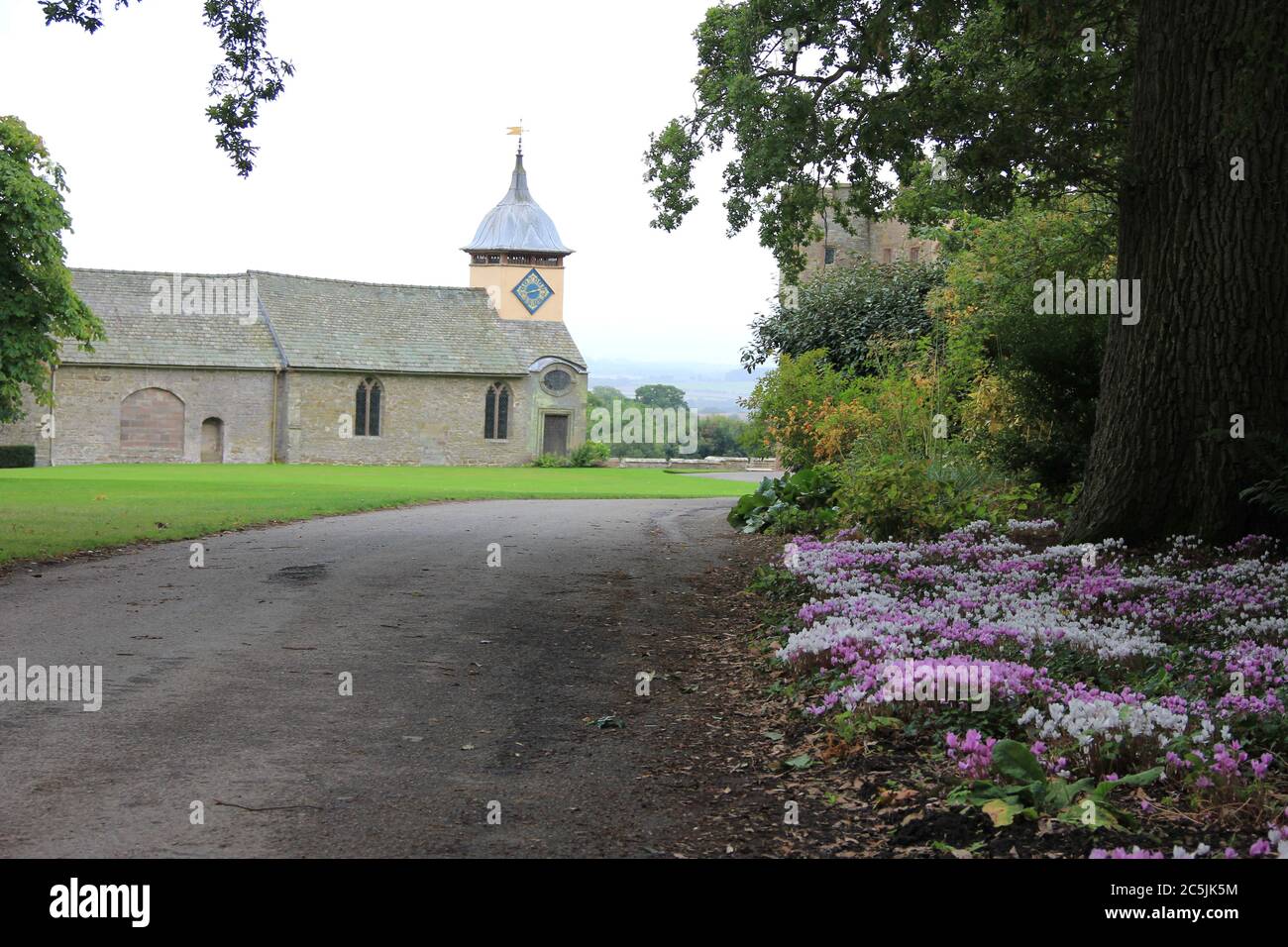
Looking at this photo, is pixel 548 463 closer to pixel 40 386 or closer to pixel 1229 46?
pixel 40 386

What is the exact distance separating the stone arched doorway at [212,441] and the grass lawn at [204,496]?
9.56 m

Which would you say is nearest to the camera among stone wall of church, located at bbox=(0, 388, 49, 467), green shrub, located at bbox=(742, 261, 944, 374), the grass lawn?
the grass lawn

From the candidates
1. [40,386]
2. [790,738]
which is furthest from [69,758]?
[40,386]

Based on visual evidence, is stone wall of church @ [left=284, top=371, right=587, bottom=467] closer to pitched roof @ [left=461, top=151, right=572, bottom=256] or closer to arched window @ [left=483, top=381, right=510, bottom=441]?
arched window @ [left=483, top=381, right=510, bottom=441]

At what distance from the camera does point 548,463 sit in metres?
58.6

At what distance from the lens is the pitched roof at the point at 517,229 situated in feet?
241

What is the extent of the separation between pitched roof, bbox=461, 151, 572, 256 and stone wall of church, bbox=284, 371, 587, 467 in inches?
621

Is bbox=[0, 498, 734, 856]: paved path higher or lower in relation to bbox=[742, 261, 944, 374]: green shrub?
lower

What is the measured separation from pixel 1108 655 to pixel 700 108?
12.7 meters

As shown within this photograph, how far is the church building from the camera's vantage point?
51.4 meters

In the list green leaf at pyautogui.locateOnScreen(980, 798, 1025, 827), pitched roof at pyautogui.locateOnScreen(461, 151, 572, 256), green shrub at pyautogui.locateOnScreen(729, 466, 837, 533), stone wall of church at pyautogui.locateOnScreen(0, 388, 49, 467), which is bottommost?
green leaf at pyautogui.locateOnScreen(980, 798, 1025, 827)

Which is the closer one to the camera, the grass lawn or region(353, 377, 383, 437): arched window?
the grass lawn

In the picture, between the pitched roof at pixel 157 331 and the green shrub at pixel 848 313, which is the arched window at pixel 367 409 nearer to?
the pitched roof at pixel 157 331

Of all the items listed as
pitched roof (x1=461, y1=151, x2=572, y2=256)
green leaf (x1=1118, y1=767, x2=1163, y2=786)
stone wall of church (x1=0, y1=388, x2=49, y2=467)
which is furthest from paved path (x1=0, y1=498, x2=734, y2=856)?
pitched roof (x1=461, y1=151, x2=572, y2=256)
